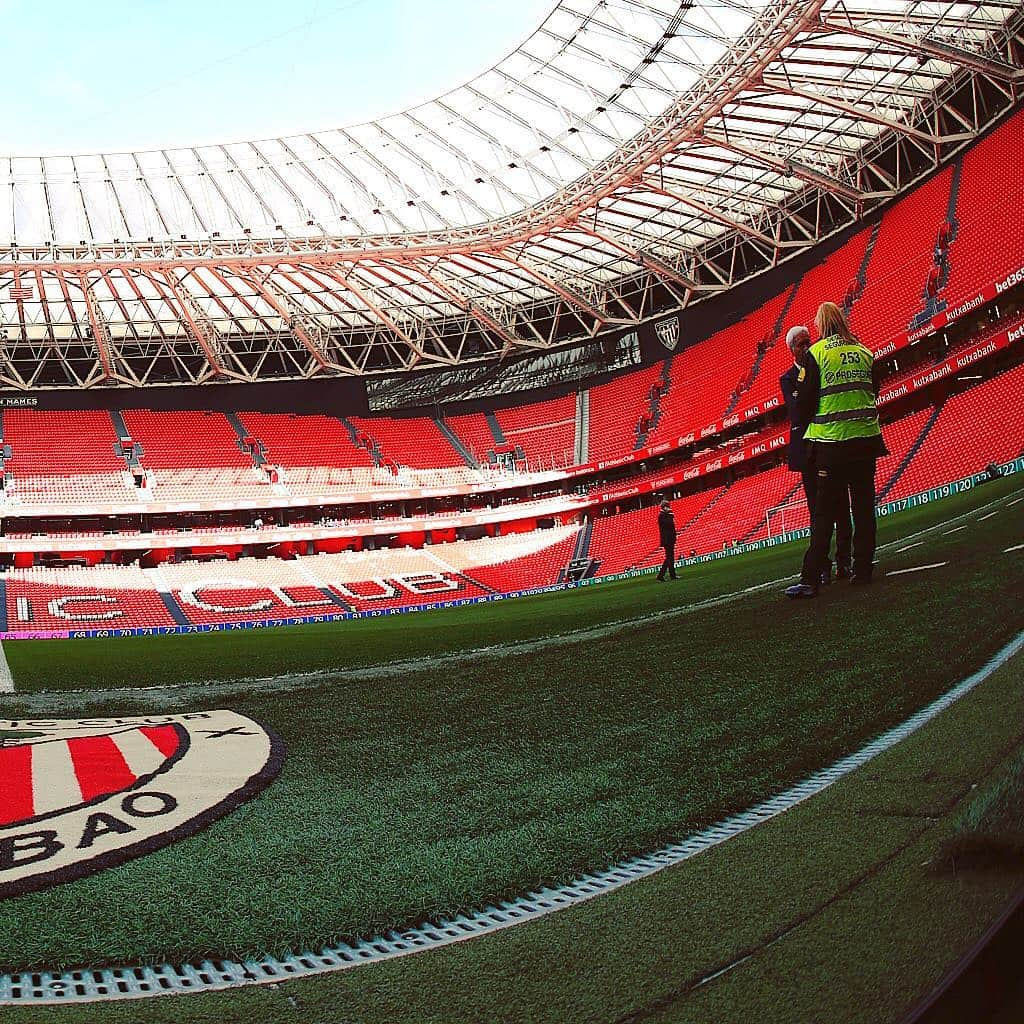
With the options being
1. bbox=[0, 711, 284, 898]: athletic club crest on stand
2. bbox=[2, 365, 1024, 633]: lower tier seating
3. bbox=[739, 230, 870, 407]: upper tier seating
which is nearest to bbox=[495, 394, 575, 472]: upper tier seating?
bbox=[2, 365, 1024, 633]: lower tier seating

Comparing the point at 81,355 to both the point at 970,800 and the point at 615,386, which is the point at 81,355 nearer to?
the point at 615,386

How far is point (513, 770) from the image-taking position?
338 cm

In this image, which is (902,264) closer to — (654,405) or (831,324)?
(654,405)

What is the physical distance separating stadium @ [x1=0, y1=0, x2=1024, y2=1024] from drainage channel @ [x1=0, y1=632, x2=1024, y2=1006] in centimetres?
2

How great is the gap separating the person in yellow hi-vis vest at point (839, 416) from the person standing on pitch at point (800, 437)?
2.8 inches

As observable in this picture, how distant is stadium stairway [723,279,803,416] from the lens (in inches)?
1483

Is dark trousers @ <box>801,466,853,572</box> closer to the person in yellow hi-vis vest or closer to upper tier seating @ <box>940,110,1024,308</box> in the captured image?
the person in yellow hi-vis vest

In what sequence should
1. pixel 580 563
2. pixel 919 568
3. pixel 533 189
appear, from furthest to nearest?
pixel 580 563 < pixel 533 189 < pixel 919 568

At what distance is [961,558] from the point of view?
6867 millimetres

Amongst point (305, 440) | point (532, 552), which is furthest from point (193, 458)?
point (532, 552)

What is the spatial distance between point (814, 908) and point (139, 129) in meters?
34.8

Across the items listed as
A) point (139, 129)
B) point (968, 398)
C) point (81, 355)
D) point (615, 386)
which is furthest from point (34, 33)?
point (968, 398)

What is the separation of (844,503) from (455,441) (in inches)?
1650

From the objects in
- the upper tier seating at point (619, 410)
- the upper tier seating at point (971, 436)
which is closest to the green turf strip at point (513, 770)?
the upper tier seating at point (971, 436)
